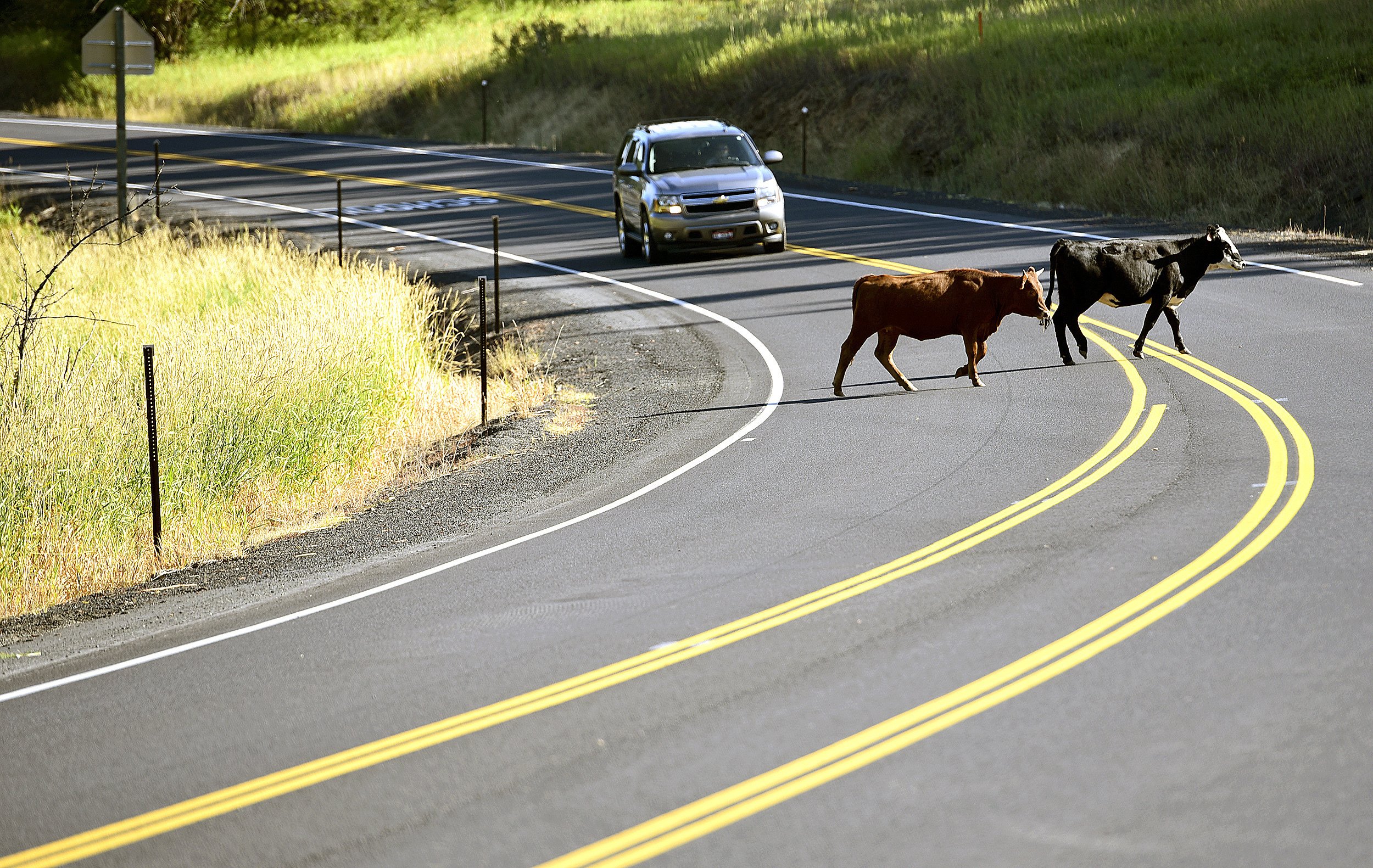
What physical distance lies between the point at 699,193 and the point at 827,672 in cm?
1586

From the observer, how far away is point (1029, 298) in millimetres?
14031

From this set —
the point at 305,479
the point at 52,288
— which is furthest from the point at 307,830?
the point at 52,288

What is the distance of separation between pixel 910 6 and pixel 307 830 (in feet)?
132

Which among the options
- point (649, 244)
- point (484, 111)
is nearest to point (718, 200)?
point (649, 244)

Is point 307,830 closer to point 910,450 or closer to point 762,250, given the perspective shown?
point 910,450

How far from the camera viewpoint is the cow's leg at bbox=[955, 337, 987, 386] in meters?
14.2

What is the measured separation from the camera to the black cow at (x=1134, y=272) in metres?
14.6

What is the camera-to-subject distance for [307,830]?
19.7ft

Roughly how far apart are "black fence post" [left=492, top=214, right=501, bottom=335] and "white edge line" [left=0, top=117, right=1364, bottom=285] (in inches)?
256

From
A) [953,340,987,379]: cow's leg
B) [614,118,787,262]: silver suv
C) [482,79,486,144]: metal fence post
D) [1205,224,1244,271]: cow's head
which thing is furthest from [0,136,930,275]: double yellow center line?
[482,79,486,144]: metal fence post

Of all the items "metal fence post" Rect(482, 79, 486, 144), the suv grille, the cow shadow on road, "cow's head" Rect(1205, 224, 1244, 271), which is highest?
"metal fence post" Rect(482, 79, 486, 144)

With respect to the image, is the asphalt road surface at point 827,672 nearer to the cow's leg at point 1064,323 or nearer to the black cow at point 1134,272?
the cow's leg at point 1064,323

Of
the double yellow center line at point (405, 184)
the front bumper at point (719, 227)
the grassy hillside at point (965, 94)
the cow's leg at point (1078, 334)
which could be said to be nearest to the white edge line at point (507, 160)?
the grassy hillside at point (965, 94)

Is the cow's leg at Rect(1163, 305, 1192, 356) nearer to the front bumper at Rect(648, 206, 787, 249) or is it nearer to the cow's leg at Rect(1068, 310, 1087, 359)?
the cow's leg at Rect(1068, 310, 1087, 359)
